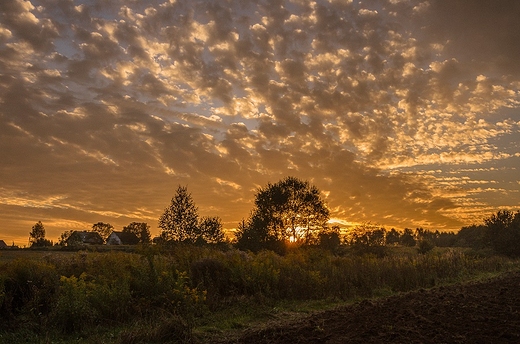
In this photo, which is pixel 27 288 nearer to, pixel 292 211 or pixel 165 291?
pixel 165 291

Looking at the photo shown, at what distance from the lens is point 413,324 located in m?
7.59

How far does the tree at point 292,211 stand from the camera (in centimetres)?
4638

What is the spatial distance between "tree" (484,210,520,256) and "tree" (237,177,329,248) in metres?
16.9

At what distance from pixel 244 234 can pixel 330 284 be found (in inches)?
988

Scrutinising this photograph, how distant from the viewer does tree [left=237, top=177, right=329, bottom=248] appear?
46.4 metres

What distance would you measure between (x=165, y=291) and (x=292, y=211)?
121ft

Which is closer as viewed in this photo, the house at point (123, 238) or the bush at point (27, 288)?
the bush at point (27, 288)

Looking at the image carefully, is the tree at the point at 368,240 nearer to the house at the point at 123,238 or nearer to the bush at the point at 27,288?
the bush at the point at 27,288

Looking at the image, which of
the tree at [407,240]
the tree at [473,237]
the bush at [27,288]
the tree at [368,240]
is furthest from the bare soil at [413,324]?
the tree at [407,240]

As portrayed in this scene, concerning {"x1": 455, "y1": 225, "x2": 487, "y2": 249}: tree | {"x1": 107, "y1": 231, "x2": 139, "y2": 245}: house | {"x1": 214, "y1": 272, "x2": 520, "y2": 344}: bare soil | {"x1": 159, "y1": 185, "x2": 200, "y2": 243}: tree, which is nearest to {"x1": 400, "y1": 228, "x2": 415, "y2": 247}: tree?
{"x1": 455, "y1": 225, "x2": 487, "y2": 249}: tree

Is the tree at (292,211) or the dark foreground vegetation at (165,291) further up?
the tree at (292,211)

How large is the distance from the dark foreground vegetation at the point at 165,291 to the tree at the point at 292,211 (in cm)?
2936

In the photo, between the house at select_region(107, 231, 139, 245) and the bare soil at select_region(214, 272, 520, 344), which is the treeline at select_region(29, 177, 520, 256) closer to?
the bare soil at select_region(214, 272, 520, 344)

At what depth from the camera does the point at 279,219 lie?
46.8 metres
